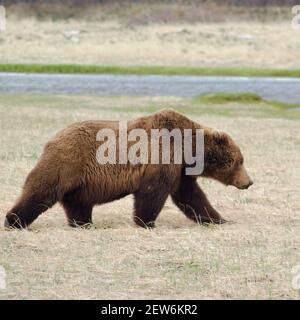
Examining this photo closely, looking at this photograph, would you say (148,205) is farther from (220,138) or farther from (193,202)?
(220,138)

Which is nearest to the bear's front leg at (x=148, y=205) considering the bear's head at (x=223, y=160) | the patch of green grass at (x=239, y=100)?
the bear's head at (x=223, y=160)

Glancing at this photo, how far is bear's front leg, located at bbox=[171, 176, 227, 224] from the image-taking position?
1064cm

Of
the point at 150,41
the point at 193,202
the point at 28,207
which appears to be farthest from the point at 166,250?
the point at 150,41

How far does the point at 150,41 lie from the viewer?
4916cm

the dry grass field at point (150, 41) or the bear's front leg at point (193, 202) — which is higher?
the bear's front leg at point (193, 202)

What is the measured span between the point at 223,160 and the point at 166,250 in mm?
2168

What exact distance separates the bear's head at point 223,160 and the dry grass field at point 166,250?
1.61 feet

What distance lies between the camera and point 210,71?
4431cm

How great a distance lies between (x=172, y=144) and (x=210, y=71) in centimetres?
3437

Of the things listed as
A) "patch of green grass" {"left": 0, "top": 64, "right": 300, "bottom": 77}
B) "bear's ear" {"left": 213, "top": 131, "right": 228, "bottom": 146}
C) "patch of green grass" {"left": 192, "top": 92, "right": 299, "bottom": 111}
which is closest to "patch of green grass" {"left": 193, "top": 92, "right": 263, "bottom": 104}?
"patch of green grass" {"left": 192, "top": 92, "right": 299, "bottom": 111}

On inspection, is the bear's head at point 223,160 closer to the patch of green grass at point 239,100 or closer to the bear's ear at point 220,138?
the bear's ear at point 220,138

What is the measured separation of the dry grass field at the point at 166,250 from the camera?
7.47 meters

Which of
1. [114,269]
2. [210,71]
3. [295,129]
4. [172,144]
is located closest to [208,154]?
[172,144]

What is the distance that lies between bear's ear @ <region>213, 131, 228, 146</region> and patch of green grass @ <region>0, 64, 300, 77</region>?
33035mm
